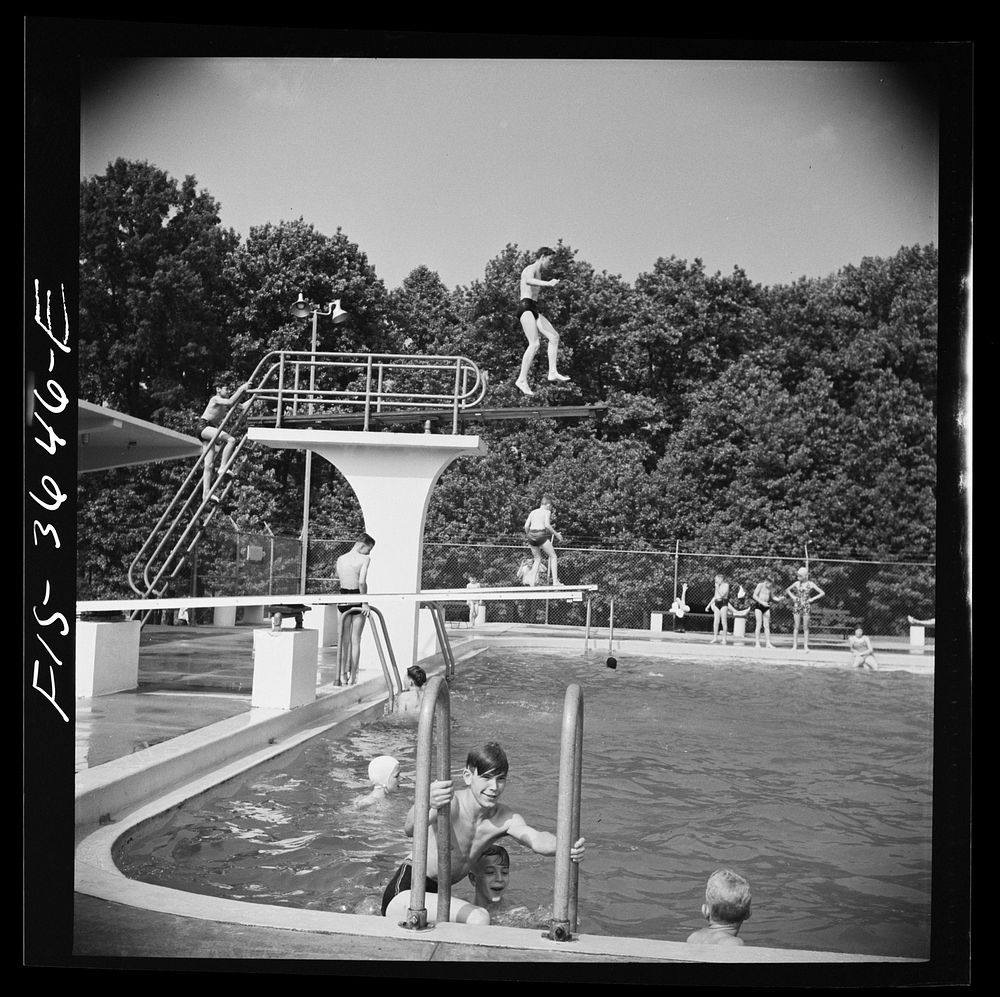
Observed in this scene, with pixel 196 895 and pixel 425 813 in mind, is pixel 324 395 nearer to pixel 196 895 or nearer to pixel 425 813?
pixel 196 895

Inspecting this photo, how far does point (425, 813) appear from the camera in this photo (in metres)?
3.69

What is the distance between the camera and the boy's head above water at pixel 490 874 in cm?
437

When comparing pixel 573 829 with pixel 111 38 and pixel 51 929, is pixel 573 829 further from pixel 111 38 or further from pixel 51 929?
pixel 111 38

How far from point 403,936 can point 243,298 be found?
19.9ft

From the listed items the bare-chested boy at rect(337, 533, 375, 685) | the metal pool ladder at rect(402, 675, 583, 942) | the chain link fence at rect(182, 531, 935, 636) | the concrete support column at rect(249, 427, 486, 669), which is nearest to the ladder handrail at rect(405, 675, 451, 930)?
the metal pool ladder at rect(402, 675, 583, 942)

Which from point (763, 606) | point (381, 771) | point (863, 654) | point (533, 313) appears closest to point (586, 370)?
point (533, 313)

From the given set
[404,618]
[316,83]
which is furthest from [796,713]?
[316,83]

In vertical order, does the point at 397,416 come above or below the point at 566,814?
above

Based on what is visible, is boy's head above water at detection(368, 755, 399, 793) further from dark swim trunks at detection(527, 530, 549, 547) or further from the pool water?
dark swim trunks at detection(527, 530, 549, 547)

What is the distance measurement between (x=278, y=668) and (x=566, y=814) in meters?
4.62

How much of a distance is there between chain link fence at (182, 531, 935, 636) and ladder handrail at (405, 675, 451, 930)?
14.2m

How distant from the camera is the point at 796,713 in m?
11.6

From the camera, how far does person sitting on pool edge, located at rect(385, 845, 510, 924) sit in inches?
157

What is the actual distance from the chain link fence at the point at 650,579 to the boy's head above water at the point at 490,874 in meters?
13.7
